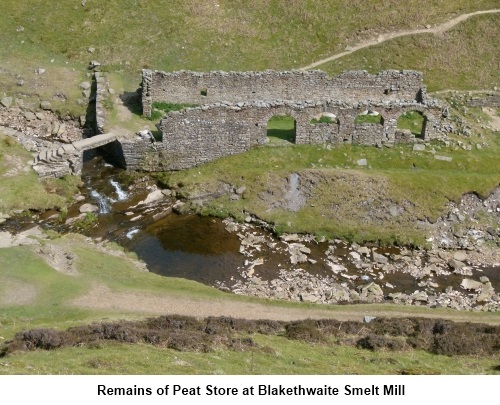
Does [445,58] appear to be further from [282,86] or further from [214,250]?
[214,250]

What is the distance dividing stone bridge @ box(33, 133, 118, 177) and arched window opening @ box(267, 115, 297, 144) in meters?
16.3

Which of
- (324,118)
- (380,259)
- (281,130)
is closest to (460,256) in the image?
(380,259)

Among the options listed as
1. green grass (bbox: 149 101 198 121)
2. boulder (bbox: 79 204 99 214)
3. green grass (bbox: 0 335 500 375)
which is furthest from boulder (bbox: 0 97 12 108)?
green grass (bbox: 0 335 500 375)

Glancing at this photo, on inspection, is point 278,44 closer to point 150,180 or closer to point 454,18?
point 454,18

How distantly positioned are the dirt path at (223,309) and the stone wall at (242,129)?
61.6ft

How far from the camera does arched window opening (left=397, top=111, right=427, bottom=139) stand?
2550 inches

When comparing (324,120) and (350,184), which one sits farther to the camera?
(324,120)

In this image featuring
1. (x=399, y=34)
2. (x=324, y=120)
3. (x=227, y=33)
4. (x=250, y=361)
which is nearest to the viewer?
(x=250, y=361)

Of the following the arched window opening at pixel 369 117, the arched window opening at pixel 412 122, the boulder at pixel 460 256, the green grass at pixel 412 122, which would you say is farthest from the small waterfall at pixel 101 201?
the green grass at pixel 412 122

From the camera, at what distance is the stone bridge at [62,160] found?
192 ft

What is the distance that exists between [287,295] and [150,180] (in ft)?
62.4

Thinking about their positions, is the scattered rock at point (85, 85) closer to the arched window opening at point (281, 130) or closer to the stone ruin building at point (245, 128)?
the stone ruin building at point (245, 128)

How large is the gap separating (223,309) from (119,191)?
19817mm

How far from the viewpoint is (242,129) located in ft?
198
